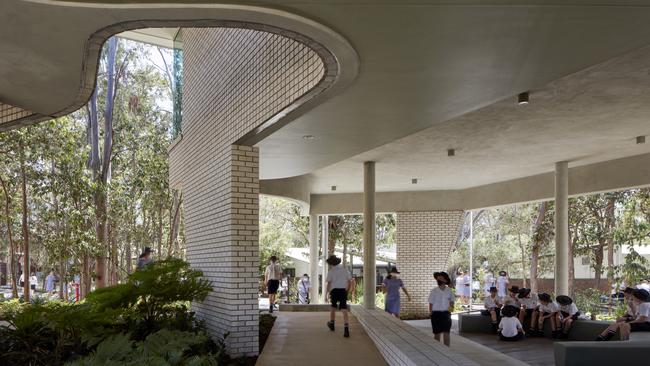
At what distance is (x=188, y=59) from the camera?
13.3 metres

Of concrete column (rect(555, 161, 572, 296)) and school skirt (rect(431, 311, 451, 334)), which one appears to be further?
concrete column (rect(555, 161, 572, 296))

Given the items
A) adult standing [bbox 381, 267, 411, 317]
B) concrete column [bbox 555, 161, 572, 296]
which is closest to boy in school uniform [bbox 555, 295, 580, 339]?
concrete column [bbox 555, 161, 572, 296]

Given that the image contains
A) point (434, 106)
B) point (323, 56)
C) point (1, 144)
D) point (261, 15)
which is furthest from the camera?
point (1, 144)

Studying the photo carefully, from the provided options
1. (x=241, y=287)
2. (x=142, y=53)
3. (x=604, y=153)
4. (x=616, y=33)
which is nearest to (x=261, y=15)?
(x=616, y=33)

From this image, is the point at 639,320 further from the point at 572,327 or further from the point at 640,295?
the point at 572,327

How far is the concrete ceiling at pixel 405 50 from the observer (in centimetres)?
465

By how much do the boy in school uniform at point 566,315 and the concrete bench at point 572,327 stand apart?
11 cm

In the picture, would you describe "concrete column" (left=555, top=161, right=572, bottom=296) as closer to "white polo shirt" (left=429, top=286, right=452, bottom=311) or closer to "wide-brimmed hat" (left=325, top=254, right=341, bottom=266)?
"white polo shirt" (left=429, top=286, right=452, bottom=311)

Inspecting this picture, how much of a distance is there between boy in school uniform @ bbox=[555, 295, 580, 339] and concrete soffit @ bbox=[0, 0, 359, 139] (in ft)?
27.2

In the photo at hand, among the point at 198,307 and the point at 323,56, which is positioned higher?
the point at 323,56

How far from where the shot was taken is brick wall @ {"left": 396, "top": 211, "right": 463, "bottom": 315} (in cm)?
2239

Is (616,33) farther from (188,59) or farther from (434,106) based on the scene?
(188,59)

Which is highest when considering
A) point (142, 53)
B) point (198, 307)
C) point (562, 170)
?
point (142, 53)

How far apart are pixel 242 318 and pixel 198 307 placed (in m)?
2.28
